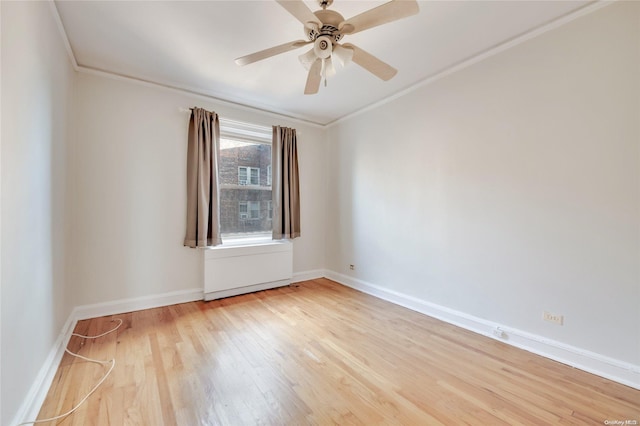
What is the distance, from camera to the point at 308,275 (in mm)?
4477

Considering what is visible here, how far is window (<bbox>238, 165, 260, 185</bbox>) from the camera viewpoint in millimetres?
3933

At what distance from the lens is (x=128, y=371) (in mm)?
1916

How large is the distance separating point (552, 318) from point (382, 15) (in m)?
2.59

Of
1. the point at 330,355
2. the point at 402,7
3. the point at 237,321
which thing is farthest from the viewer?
the point at 237,321

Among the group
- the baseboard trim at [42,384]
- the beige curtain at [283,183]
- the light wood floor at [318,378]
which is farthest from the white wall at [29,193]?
the beige curtain at [283,183]

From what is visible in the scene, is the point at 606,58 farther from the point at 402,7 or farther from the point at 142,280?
the point at 142,280

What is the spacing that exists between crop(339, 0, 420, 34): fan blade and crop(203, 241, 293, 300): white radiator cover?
2.87 m

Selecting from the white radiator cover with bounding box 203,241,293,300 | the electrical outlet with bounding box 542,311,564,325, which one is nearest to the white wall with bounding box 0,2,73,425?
the white radiator cover with bounding box 203,241,293,300

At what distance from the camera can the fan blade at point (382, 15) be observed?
1435 mm

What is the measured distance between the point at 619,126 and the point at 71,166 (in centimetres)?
468

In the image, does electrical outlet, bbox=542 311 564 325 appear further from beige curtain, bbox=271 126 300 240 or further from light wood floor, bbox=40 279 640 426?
beige curtain, bbox=271 126 300 240

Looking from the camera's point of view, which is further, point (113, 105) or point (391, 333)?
point (113, 105)

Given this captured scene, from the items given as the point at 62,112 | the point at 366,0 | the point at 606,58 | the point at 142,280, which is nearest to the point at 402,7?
the point at 366,0

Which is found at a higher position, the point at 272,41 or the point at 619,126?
the point at 272,41
